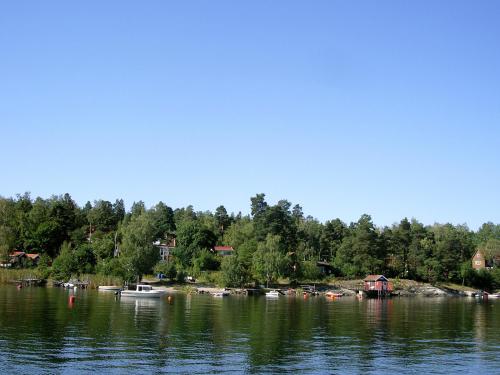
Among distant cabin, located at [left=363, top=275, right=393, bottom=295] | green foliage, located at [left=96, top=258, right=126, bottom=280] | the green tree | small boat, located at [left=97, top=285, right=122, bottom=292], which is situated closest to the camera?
small boat, located at [left=97, top=285, right=122, bottom=292]

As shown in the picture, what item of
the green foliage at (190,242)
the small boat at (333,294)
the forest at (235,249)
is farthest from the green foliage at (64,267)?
the small boat at (333,294)

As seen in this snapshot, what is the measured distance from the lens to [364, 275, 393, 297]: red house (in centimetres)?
15550

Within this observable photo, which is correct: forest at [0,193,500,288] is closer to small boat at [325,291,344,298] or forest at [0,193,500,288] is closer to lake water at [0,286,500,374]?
small boat at [325,291,344,298]

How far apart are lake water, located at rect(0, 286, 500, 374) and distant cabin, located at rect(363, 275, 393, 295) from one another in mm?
73487

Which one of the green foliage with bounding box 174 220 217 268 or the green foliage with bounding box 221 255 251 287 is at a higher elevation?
the green foliage with bounding box 174 220 217 268

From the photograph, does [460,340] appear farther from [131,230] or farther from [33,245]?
[33,245]

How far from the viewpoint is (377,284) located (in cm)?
15762

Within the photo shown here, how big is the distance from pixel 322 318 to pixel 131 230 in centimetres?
7030

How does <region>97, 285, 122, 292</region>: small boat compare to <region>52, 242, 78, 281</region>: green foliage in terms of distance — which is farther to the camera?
<region>52, 242, 78, 281</region>: green foliage

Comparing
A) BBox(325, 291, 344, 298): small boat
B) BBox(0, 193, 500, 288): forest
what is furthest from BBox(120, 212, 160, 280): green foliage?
BBox(325, 291, 344, 298): small boat

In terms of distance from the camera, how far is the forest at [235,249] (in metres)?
144

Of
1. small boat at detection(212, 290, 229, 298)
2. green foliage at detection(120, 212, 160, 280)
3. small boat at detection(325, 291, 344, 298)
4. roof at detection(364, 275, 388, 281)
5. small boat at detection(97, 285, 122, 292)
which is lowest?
small boat at detection(325, 291, 344, 298)

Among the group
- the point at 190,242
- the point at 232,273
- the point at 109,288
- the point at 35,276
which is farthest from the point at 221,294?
the point at 35,276

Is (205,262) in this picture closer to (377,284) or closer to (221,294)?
(221,294)
